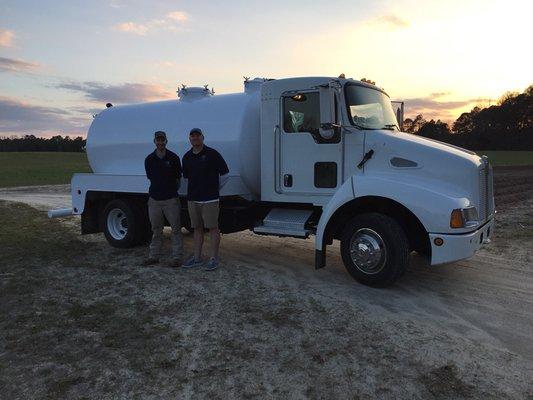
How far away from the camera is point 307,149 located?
23.0ft

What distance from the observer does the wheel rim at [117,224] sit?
9188 mm

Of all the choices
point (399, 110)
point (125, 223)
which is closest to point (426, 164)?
point (399, 110)

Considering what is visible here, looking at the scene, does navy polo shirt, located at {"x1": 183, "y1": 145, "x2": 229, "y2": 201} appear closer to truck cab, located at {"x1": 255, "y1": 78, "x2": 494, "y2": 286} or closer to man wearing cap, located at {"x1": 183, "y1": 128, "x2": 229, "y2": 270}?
man wearing cap, located at {"x1": 183, "y1": 128, "x2": 229, "y2": 270}

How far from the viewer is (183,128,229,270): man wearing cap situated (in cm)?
703

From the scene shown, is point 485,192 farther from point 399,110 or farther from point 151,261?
point 151,261

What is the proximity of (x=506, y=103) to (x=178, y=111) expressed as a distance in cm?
10627

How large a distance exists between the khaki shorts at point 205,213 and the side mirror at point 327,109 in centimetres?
211

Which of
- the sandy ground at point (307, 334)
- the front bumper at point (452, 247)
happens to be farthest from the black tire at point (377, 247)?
the front bumper at point (452, 247)

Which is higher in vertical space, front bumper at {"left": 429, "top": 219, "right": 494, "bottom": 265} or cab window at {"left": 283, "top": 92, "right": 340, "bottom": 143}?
cab window at {"left": 283, "top": 92, "right": 340, "bottom": 143}

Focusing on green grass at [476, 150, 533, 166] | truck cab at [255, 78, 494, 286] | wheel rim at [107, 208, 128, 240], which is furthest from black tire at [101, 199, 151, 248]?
green grass at [476, 150, 533, 166]

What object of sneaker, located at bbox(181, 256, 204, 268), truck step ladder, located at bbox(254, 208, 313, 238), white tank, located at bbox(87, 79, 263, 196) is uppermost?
white tank, located at bbox(87, 79, 263, 196)

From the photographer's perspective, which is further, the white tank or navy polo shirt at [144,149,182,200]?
the white tank

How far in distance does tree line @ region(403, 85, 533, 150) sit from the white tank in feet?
264

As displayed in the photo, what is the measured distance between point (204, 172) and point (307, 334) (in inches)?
126
